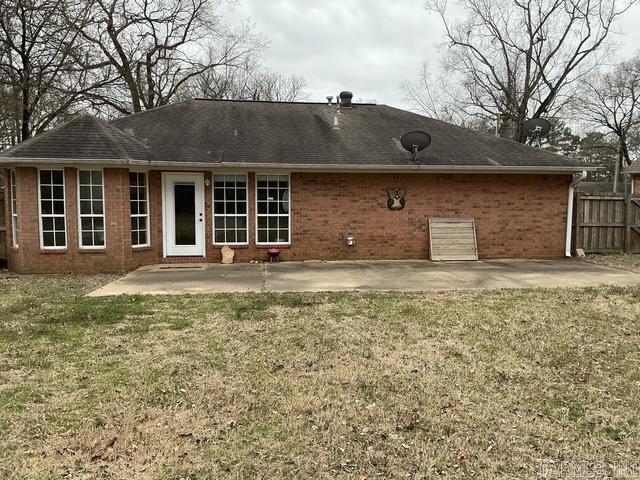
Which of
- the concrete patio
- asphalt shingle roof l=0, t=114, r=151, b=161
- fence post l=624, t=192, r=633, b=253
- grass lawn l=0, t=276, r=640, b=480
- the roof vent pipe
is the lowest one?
grass lawn l=0, t=276, r=640, b=480

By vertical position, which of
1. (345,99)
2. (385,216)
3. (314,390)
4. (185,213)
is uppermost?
(345,99)

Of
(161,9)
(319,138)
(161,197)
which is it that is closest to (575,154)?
(161,9)

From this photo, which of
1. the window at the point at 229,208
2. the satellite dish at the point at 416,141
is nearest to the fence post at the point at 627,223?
the satellite dish at the point at 416,141

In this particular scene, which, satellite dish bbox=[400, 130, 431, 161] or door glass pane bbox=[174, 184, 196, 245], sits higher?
satellite dish bbox=[400, 130, 431, 161]

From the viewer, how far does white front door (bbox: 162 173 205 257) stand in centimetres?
1189

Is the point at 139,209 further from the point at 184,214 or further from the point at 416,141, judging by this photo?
the point at 416,141

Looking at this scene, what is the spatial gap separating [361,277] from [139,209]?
17.9 feet

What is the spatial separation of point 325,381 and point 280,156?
822 cm

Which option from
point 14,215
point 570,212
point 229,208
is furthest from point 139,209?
point 570,212

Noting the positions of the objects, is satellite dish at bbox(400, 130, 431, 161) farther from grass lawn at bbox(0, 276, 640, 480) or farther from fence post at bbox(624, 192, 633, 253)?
fence post at bbox(624, 192, 633, 253)

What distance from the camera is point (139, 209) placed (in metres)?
11.4

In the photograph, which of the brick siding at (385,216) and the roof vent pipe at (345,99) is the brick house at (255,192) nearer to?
the brick siding at (385,216)

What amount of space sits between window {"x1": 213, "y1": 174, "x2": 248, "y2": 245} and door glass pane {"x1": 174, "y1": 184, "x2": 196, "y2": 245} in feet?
1.73

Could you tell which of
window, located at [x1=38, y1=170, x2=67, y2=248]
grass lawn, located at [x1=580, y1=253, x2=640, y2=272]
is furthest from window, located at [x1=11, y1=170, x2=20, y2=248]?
grass lawn, located at [x1=580, y1=253, x2=640, y2=272]
